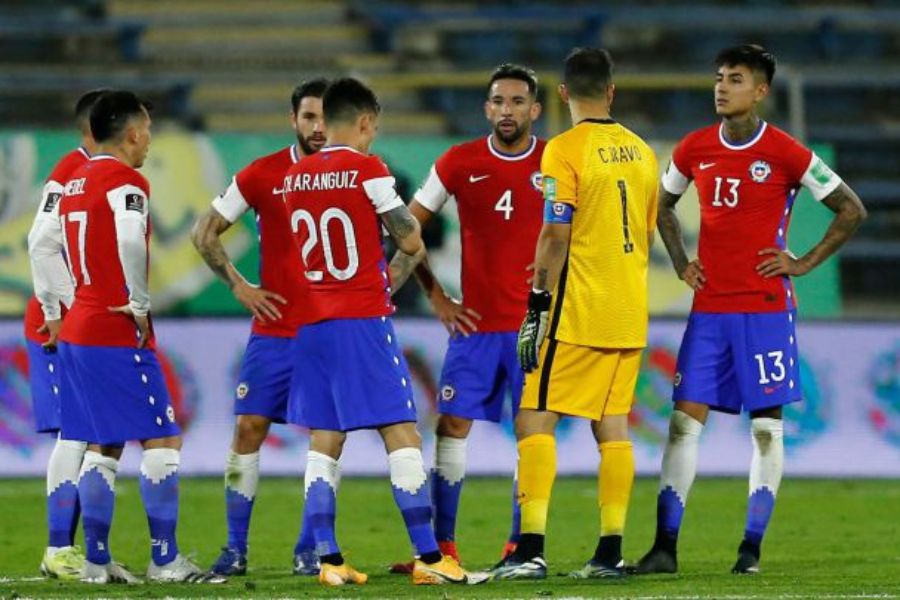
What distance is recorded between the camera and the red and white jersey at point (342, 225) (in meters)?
8.86

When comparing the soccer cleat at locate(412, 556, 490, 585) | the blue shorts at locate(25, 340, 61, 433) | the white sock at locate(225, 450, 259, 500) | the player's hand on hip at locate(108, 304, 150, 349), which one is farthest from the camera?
the blue shorts at locate(25, 340, 61, 433)

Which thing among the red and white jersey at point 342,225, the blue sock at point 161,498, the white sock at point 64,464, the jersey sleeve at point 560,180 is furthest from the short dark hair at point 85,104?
the jersey sleeve at point 560,180

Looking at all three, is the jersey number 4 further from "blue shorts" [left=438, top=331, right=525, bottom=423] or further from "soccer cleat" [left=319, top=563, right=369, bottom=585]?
"soccer cleat" [left=319, top=563, right=369, bottom=585]

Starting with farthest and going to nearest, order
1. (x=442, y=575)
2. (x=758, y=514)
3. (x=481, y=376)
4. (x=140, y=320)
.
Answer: (x=481, y=376), (x=758, y=514), (x=140, y=320), (x=442, y=575)

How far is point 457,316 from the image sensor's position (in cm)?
996

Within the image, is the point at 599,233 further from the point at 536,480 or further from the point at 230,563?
the point at 230,563

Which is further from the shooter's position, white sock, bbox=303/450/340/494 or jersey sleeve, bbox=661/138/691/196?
jersey sleeve, bbox=661/138/691/196

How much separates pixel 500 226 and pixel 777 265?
4.63 feet

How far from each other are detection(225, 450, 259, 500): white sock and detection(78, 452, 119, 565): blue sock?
75 centimetres

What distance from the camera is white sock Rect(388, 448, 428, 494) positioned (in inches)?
351

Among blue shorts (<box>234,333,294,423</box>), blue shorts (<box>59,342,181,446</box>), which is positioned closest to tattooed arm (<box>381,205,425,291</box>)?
blue shorts (<box>234,333,294,423</box>)

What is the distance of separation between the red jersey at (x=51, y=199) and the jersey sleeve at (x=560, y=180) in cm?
257

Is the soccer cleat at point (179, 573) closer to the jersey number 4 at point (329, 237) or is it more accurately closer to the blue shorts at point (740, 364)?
the jersey number 4 at point (329, 237)

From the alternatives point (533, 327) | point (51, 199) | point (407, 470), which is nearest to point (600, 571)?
point (407, 470)
